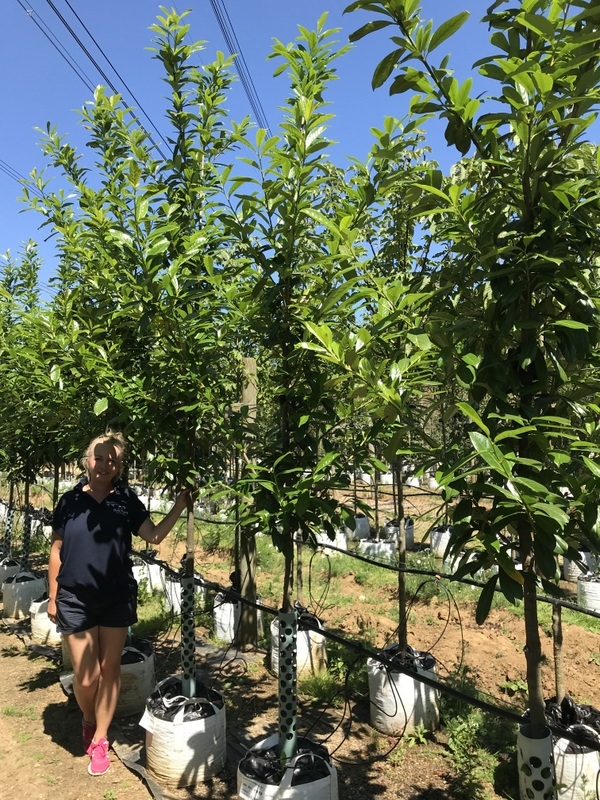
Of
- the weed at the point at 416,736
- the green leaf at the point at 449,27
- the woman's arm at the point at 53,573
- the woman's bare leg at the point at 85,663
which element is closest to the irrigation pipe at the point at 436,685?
the weed at the point at 416,736

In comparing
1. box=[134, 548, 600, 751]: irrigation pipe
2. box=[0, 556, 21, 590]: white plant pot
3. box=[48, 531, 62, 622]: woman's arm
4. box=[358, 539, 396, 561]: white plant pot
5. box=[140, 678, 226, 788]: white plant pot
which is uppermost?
box=[48, 531, 62, 622]: woman's arm

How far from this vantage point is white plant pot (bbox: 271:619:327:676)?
4.91m

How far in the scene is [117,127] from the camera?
12.1 ft

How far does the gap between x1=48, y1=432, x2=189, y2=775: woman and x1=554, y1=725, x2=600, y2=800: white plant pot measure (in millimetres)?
2378

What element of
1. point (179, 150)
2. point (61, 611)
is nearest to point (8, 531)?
point (61, 611)

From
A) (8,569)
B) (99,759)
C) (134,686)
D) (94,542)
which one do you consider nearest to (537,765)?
(94,542)

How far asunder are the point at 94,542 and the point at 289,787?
5.35 ft

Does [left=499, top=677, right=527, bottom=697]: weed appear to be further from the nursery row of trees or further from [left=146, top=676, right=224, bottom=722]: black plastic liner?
the nursery row of trees

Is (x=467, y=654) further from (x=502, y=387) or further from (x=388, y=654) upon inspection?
(x=502, y=387)

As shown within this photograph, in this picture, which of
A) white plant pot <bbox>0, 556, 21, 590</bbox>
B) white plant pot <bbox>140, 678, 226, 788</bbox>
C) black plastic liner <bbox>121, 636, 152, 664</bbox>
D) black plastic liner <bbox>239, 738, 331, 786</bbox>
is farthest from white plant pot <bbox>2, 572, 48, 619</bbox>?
black plastic liner <bbox>239, 738, 331, 786</bbox>

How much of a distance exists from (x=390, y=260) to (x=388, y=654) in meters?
2.89

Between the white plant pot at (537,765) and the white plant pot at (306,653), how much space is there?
325 cm

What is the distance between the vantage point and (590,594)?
6.93 meters

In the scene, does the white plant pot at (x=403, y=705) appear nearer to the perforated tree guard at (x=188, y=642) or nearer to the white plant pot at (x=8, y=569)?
the perforated tree guard at (x=188, y=642)
